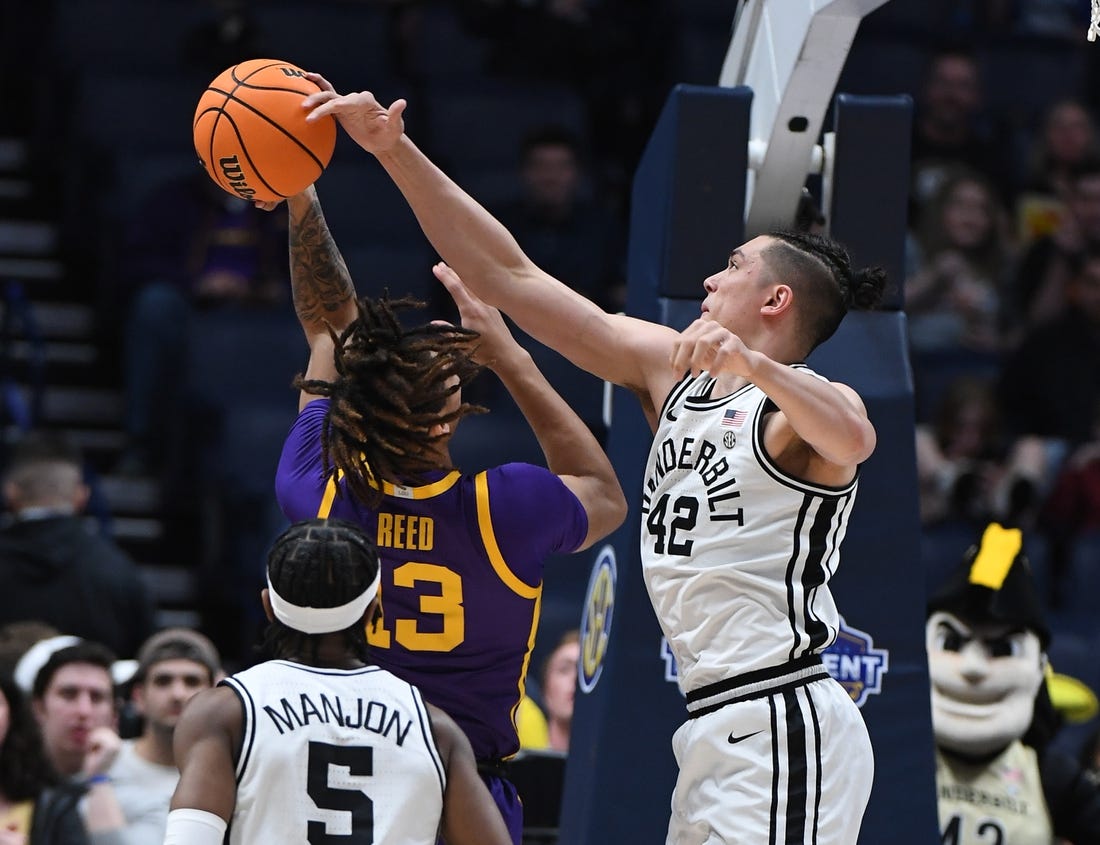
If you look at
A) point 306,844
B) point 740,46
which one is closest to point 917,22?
point 740,46

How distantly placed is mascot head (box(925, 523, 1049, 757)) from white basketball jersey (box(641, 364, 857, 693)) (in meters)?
2.52

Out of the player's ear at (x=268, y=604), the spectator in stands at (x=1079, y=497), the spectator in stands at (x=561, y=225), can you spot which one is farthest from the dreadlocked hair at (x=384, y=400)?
the spectator in stands at (x=1079, y=497)

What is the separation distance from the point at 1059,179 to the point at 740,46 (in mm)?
6630

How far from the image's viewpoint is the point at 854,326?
580 centimetres

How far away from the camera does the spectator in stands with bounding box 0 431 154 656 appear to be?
27.6 feet

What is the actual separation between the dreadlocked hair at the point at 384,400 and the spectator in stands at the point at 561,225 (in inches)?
249

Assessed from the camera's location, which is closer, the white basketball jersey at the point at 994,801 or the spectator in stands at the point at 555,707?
the white basketball jersey at the point at 994,801

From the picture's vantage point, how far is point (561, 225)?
11.0 metres

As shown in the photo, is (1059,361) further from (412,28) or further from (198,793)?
(198,793)

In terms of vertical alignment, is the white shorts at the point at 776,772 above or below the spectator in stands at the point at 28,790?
above

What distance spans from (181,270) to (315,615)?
716 cm

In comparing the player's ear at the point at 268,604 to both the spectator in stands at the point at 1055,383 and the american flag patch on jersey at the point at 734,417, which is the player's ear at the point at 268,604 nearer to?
the american flag patch on jersey at the point at 734,417

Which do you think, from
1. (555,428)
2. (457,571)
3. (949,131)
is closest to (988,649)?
(555,428)

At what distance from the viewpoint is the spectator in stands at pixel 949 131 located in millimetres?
12125
